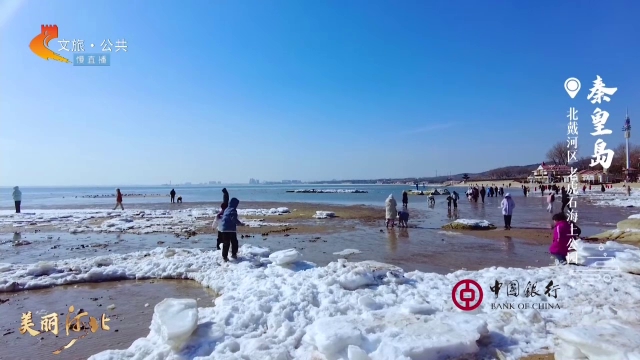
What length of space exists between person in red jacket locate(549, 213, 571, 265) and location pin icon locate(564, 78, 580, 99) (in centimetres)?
328

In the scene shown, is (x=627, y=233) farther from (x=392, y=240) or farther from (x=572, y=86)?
(x=392, y=240)

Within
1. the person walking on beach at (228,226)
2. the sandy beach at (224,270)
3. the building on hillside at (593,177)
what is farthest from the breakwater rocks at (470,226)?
the building on hillside at (593,177)

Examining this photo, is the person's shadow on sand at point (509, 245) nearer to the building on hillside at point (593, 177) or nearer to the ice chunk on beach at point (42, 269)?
the ice chunk on beach at point (42, 269)

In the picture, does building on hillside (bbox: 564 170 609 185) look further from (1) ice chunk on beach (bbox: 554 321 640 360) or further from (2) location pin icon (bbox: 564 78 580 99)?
(1) ice chunk on beach (bbox: 554 321 640 360)

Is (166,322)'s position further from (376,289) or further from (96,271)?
(96,271)

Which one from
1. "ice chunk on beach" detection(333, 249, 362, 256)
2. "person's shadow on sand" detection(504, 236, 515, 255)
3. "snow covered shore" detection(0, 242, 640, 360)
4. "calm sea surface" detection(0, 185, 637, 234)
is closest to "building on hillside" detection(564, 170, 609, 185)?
"calm sea surface" detection(0, 185, 637, 234)

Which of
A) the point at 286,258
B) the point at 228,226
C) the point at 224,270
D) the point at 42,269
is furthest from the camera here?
the point at 228,226

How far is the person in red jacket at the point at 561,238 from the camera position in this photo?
8445 mm

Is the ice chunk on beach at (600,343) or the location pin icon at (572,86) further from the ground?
the location pin icon at (572,86)

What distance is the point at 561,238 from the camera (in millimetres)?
8664

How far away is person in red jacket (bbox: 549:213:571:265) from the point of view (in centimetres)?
845

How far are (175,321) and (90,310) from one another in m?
3.15

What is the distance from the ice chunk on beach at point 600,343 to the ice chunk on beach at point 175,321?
5.06 meters

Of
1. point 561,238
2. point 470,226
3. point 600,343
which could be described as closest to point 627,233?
point 470,226
